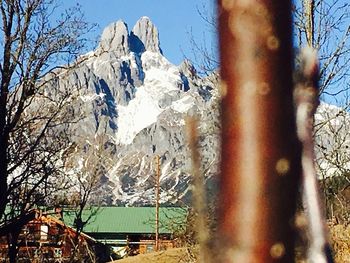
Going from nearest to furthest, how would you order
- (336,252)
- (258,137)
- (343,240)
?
(258,137)
(336,252)
(343,240)

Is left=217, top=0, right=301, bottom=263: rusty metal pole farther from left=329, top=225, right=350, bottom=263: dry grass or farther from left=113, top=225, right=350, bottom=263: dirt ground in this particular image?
left=329, top=225, right=350, bottom=263: dry grass

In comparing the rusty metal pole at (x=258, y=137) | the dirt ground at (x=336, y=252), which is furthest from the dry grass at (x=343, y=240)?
the rusty metal pole at (x=258, y=137)

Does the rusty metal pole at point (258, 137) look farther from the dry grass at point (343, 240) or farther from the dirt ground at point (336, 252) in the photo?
the dry grass at point (343, 240)

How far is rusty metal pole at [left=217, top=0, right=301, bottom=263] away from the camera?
595 millimetres

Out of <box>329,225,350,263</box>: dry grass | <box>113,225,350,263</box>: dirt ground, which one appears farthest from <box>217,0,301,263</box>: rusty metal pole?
<box>329,225,350,263</box>: dry grass

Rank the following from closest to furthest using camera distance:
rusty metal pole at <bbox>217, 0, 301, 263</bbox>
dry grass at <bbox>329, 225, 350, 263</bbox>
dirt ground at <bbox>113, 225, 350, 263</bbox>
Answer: rusty metal pole at <bbox>217, 0, 301, 263</bbox>, dirt ground at <bbox>113, 225, 350, 263</bbox>, dry grass at <bbox>329, 225, 350, 263</bbox>

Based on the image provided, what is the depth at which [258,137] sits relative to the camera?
619mm

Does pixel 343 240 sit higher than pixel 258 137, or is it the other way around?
pixel 343 240

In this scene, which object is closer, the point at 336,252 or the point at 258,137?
the point at 258,137

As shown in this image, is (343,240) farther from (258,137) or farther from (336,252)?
(258,137)

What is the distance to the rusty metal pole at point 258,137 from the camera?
59 cm

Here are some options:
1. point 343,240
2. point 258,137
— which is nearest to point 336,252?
point 258,137

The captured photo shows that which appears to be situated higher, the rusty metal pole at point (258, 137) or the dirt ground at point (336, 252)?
the dirt ground at point (336, 252)

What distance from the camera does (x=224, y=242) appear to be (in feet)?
1.98
